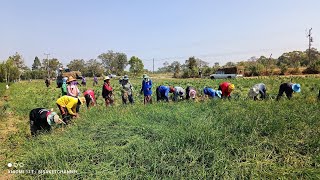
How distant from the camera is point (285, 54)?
4769 cm

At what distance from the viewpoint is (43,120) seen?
6023mm

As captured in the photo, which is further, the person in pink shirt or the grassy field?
the person in pink shirt

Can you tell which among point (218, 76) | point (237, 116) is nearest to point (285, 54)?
point (218, 76)

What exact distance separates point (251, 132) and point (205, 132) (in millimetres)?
873

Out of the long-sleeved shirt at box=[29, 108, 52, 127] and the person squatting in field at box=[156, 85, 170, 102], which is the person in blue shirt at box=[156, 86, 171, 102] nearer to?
the person squatting in field at box=[156, 85, 170, 102]

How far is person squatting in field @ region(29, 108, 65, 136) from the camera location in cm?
586

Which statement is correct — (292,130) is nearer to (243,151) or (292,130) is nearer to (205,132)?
(243,151)

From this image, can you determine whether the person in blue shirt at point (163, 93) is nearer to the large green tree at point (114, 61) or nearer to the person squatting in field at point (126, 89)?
the person squatting in field at point (126, 89)

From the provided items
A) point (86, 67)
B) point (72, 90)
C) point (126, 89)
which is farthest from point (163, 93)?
point (86, 67)

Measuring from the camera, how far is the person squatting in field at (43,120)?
19.2 ft

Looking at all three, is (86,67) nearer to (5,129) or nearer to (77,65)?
(77,65)

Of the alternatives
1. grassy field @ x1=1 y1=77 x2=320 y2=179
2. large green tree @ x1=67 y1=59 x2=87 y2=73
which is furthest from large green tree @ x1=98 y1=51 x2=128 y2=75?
grassy field @ x1=1 y1=77 x2=320 y2=179

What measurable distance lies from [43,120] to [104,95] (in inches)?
142

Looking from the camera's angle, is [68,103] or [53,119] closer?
[53,119]
